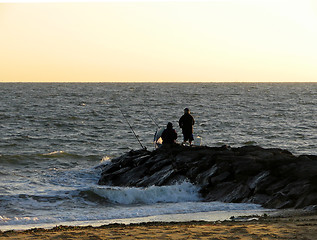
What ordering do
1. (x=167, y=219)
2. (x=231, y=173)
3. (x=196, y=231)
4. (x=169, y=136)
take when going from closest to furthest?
(x=196, y=231) < (x=167, y=219) < (x=231, y=173) < (x=169, y=136)

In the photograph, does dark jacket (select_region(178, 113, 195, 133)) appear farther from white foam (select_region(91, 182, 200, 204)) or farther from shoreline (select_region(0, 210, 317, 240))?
shoreline (select_region(0, 210, 317, 240))

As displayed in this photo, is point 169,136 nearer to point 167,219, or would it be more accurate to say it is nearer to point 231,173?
point 231,173

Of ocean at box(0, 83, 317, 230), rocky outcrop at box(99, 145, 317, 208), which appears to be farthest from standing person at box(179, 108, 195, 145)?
ocean at box(0, 83, 317, 230)

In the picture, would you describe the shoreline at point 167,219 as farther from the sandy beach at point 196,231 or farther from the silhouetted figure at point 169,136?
the silhouetted figure at point 169,136

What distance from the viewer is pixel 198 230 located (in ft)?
27.5

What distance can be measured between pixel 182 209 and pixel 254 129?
2475 centimetres

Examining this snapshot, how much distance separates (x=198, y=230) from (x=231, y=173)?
5018mm

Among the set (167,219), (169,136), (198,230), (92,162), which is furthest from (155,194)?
(92,162)

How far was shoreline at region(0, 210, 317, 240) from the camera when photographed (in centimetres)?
789

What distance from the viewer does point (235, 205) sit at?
11.4 meters

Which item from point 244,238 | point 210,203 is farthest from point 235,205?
point 244,238

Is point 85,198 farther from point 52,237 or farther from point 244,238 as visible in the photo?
point 244,238

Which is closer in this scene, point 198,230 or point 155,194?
point 198,230

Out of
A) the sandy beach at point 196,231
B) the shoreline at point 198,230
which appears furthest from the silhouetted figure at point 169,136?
the sandy beach at point 196,231
